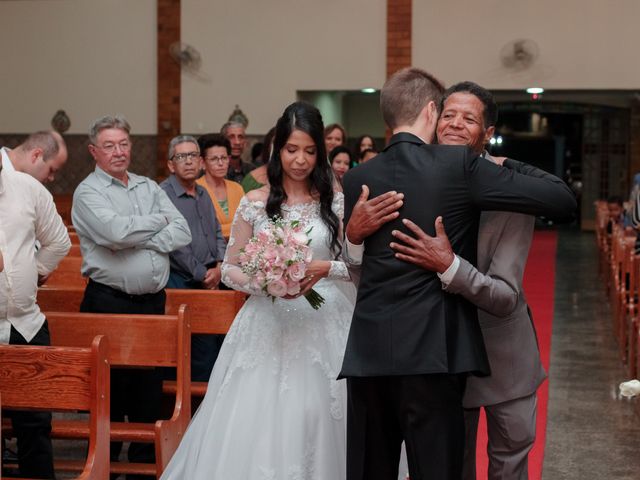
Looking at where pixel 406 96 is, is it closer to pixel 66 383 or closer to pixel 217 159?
pixel 66 383

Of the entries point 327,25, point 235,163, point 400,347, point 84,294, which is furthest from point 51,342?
point 327,25

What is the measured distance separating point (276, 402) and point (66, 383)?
2.80ft

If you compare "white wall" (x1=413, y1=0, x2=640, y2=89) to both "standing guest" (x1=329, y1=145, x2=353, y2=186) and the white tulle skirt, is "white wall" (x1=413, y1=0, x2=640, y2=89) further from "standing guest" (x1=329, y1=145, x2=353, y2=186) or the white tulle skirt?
the white tulle skirt

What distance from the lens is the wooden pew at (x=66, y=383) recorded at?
12.0ft

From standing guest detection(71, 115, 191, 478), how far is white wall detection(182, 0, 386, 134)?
10234 mm

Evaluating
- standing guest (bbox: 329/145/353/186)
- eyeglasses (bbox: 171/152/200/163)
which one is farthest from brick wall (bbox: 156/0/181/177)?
eyeglasses (bbox: 171/152/200/163)

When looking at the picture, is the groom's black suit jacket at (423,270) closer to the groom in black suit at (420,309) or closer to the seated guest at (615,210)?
the groom in black suit at (420,309)

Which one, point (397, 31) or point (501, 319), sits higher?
point (397, 31)

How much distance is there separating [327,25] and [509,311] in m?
12.5

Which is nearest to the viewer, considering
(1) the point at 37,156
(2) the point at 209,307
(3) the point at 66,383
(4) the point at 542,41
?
(3) the point at 66,383

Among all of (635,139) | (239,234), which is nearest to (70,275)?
(239,234)

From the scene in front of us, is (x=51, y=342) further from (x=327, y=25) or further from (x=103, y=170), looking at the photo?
(x=327, y=25)

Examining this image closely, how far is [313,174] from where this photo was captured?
430 centimetres

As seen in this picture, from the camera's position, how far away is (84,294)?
17.8ft
